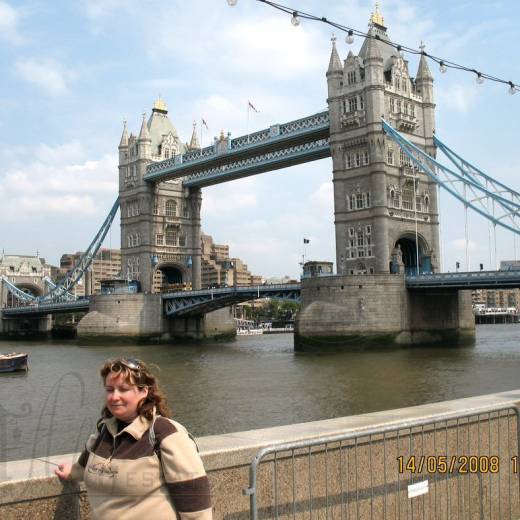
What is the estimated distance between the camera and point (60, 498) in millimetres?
3682

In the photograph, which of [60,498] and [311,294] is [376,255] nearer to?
[311,294]

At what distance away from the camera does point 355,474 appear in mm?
4594

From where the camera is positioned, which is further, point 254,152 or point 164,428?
point 254,152

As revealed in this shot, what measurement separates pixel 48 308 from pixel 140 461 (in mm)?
71084

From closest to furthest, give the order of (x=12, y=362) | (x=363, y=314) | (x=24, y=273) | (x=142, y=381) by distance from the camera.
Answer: (x=142, y=381), (x=12, y=362), (x=363, y=314), (x=24, y=273)

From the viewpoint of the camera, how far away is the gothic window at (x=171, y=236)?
208 feet

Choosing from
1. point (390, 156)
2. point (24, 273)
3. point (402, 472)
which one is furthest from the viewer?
point (24, 273)

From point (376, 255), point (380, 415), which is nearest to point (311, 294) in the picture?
point (376, 255)

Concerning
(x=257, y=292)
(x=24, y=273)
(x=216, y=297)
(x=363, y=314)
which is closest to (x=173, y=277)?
(x=216, y=297)

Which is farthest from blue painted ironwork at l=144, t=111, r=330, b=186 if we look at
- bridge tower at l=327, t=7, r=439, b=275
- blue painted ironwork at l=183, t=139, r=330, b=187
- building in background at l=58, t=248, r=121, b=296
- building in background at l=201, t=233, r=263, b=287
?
building in background at l=58, t=248, r=121, b=296

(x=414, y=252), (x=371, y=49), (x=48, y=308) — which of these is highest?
(x=371, y=49)

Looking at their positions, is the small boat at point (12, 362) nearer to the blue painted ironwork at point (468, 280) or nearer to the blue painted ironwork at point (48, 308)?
the blue painted ironwork at point (468, 280)

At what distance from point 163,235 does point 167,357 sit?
83.9 ft

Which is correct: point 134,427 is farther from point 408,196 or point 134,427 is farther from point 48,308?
point 48,308
